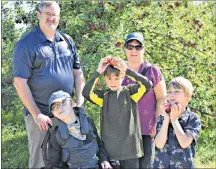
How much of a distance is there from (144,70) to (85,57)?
1827 millimetres

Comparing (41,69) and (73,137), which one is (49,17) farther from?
(73,137)

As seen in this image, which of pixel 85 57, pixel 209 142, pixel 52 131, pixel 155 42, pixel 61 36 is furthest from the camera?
pixel 209 142

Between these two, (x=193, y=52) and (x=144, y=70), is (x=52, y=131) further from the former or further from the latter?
(x=193, y=52)

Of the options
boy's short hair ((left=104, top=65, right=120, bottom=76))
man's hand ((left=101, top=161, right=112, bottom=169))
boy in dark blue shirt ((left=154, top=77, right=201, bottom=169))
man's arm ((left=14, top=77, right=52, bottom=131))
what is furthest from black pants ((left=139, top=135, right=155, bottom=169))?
man's arm ((left=14, top=77, right=52, bottom=131))

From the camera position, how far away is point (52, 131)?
3.86 m

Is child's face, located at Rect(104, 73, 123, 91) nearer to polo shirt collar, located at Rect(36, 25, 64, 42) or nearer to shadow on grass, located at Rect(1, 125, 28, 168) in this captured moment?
polo shirt collar, located at Rect(36, 25, 64, 42)

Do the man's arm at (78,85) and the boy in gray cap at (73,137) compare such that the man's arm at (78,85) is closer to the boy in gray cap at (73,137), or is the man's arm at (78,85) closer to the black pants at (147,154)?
the boy in gray cap at (73,137)

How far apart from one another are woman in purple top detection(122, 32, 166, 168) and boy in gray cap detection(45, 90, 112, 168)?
1.18 ft

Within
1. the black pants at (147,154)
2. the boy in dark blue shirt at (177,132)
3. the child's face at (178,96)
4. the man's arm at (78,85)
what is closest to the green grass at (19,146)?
the black pants at (147,154)

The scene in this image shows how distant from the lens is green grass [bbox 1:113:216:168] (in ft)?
20.3

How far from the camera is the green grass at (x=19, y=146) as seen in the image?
6.18 meters

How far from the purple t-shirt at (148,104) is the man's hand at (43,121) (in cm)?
66

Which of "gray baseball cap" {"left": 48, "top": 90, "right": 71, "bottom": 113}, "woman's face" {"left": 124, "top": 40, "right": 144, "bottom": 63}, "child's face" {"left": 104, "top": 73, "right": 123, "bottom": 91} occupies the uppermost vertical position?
"woman's face" {"left": 124, "top": 40, "right": 144, "bottom": 63}

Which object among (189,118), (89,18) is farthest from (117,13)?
(189,118)
